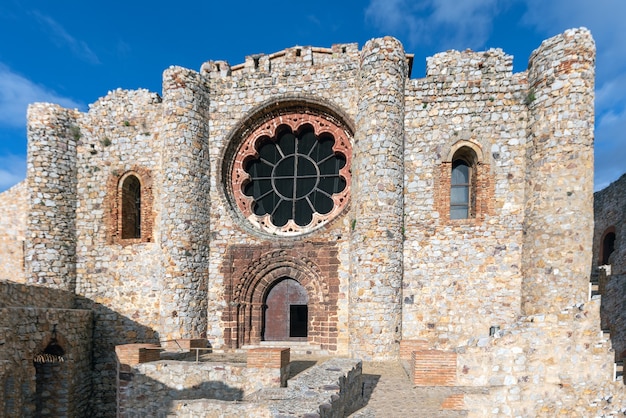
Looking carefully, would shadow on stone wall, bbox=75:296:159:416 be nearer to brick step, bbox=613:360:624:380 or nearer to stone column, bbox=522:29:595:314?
stone column, bbox=522:29:595:314

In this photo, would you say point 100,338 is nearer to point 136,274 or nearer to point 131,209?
point 136,274

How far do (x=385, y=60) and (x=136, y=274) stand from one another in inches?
366

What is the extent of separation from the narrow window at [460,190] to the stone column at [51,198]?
445 inches

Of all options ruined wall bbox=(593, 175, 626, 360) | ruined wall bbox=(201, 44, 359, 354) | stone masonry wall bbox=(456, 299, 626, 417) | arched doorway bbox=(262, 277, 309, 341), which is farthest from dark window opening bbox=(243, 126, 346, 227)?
ruined wall bbox=(593, 175, 626, 360)

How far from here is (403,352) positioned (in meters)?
9.66

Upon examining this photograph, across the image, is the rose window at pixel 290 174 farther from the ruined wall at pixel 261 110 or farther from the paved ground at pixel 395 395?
the paved ground at pixel 395 395

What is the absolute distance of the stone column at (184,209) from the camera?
11.0 m

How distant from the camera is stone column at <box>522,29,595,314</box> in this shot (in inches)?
352

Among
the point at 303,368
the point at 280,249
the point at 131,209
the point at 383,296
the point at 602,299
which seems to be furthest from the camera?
the point at 131,209

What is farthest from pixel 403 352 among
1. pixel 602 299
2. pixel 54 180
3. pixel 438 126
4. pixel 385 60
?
pixel 54 180

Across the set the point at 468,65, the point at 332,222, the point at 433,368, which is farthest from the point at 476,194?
the point at 433,368

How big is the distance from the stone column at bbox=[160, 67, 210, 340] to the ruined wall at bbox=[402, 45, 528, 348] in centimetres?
568

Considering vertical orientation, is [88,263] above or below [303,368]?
above

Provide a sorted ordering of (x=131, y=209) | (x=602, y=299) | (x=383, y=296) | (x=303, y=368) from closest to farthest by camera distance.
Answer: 1. (x=602, y=299)
2. (x=303, y=368)
3. (x=383, y=296)
4. (x=131, y=209)
